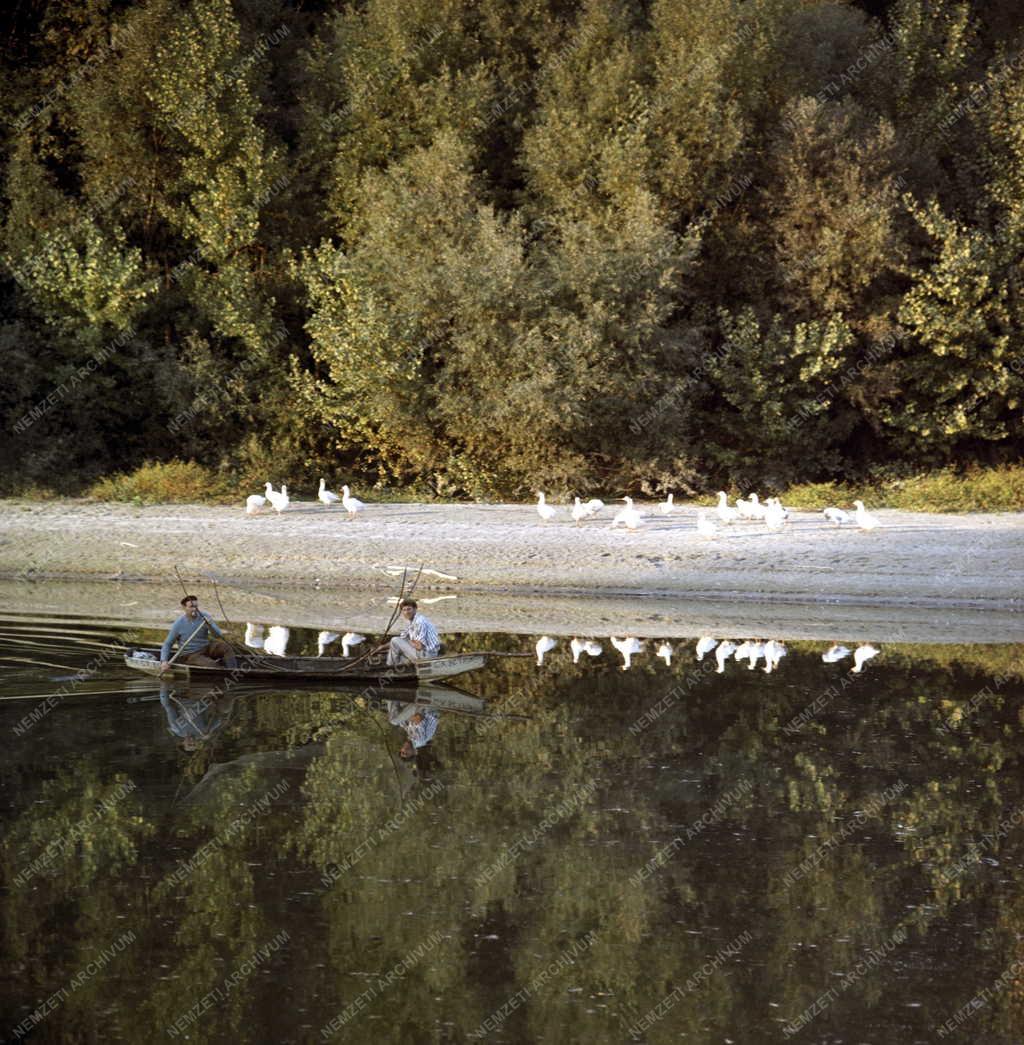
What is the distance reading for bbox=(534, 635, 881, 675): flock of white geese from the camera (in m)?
20.0

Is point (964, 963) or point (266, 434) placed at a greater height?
point (266, 434)

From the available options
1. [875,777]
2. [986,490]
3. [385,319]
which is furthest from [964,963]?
[385,319]

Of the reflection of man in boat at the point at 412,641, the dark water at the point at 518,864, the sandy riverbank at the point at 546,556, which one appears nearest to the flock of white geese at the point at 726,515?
the sandy riverbank at the point at 546,556

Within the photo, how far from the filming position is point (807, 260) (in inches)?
1318

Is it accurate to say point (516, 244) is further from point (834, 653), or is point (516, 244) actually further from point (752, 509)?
point (834, 653)

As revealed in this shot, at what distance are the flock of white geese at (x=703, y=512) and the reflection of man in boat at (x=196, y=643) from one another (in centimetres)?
1164

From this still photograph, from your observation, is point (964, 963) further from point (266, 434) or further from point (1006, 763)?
point (266, 434)

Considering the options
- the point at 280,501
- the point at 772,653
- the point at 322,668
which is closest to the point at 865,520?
the point at 772,653

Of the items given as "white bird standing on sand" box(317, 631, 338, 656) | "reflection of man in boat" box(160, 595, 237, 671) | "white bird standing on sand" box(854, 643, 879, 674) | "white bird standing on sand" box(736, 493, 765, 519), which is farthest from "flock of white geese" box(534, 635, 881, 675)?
"white bird standing on sand" box(736, 493, 765, 519)

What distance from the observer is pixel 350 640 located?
21.3 metres

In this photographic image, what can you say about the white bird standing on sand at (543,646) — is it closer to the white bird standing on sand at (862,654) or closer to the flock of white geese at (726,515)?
the white bird standing on sand at (862,654)

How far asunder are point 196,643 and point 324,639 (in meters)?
3.40

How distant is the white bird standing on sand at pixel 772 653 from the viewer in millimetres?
19609

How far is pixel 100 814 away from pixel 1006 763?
8922 mm
